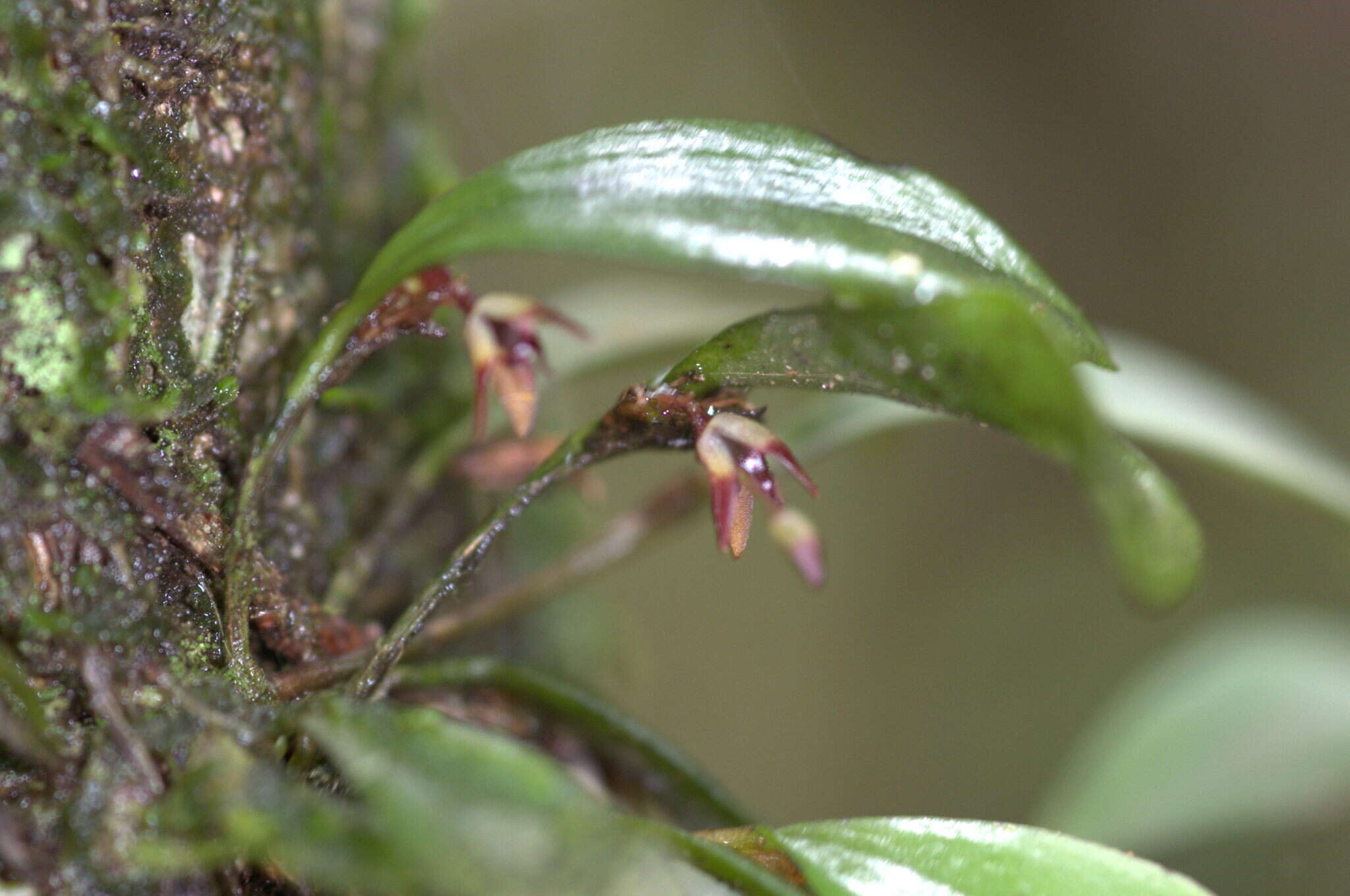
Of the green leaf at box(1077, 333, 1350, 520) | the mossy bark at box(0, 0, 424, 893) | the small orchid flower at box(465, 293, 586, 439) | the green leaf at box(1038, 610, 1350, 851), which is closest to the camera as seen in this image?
the mossy bark at box(0, 0, 424, 893)

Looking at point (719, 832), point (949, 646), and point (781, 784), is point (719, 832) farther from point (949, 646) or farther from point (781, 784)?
point (949, 646)

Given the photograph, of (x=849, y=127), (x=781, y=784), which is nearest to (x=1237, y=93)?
(x=849, y=127)

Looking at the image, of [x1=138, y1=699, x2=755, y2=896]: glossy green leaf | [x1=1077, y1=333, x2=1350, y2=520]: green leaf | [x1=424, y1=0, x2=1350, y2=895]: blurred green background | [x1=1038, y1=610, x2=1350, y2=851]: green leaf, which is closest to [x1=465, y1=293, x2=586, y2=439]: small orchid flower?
[x1=138, y1=699, x2=755, y2=896]: glossy green leaf

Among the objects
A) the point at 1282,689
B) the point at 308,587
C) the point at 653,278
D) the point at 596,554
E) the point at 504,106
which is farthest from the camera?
the point at 504,106

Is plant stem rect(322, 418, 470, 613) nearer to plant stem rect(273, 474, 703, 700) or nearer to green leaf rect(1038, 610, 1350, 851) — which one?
plant stem rect(273, 474, 703, 700)

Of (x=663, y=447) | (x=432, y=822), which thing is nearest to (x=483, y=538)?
(x=663, y=447)
